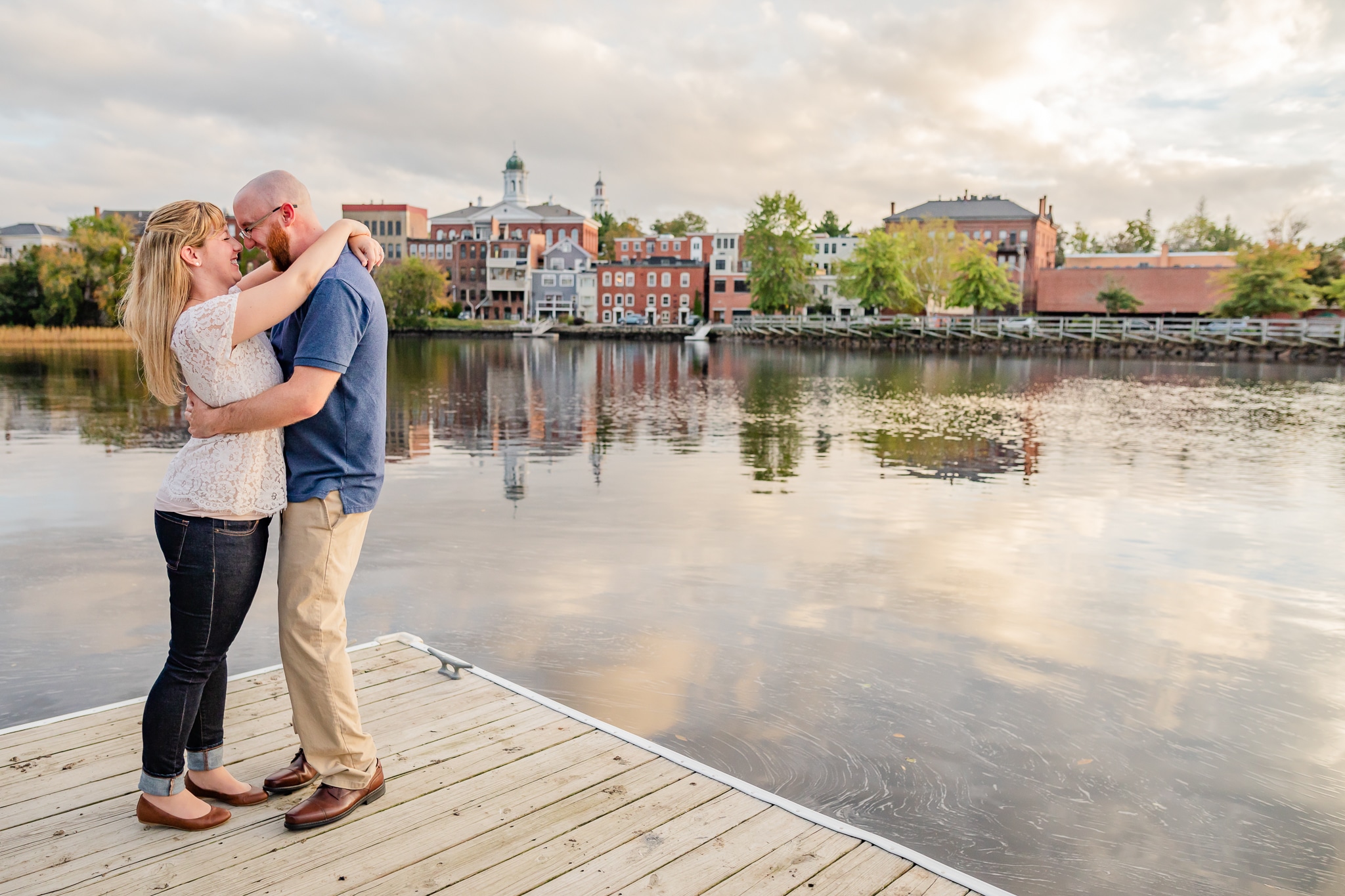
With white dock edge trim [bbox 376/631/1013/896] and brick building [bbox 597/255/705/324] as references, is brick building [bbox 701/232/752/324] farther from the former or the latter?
white dock edge trim [bbox 376/631/1013/896]

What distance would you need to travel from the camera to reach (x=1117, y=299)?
71438 mm

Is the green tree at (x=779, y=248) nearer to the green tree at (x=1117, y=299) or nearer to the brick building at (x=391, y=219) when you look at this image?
the green tree at (x=1117, y=299)

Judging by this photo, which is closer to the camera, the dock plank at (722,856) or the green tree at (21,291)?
the dock plank at (722,856)

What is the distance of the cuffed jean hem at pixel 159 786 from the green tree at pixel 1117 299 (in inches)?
3053

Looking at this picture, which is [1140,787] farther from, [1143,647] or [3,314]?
[3,314]

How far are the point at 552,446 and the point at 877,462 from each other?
5516 millimetres

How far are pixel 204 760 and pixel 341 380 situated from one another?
4.55ft

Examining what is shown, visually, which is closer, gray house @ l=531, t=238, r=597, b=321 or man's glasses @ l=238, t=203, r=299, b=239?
man's glasses @ l=238, t=203, r=299, b=239

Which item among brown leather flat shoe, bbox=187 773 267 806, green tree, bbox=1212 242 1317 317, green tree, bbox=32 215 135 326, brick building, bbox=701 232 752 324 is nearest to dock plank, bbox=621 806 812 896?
brown leather flat shoe, bbox=187 773 267 806

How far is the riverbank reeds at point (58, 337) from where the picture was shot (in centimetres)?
5128

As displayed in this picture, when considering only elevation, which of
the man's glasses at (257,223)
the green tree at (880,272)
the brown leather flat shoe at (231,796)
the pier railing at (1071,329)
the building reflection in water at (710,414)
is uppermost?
the green tree at (880,272)

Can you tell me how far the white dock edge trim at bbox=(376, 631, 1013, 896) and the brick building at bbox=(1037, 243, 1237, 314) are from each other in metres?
72.3

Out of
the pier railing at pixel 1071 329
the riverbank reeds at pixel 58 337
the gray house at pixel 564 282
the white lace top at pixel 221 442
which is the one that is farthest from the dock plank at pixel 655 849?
the gray house at pixel 564 282

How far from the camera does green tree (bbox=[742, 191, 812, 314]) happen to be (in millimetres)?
76000
